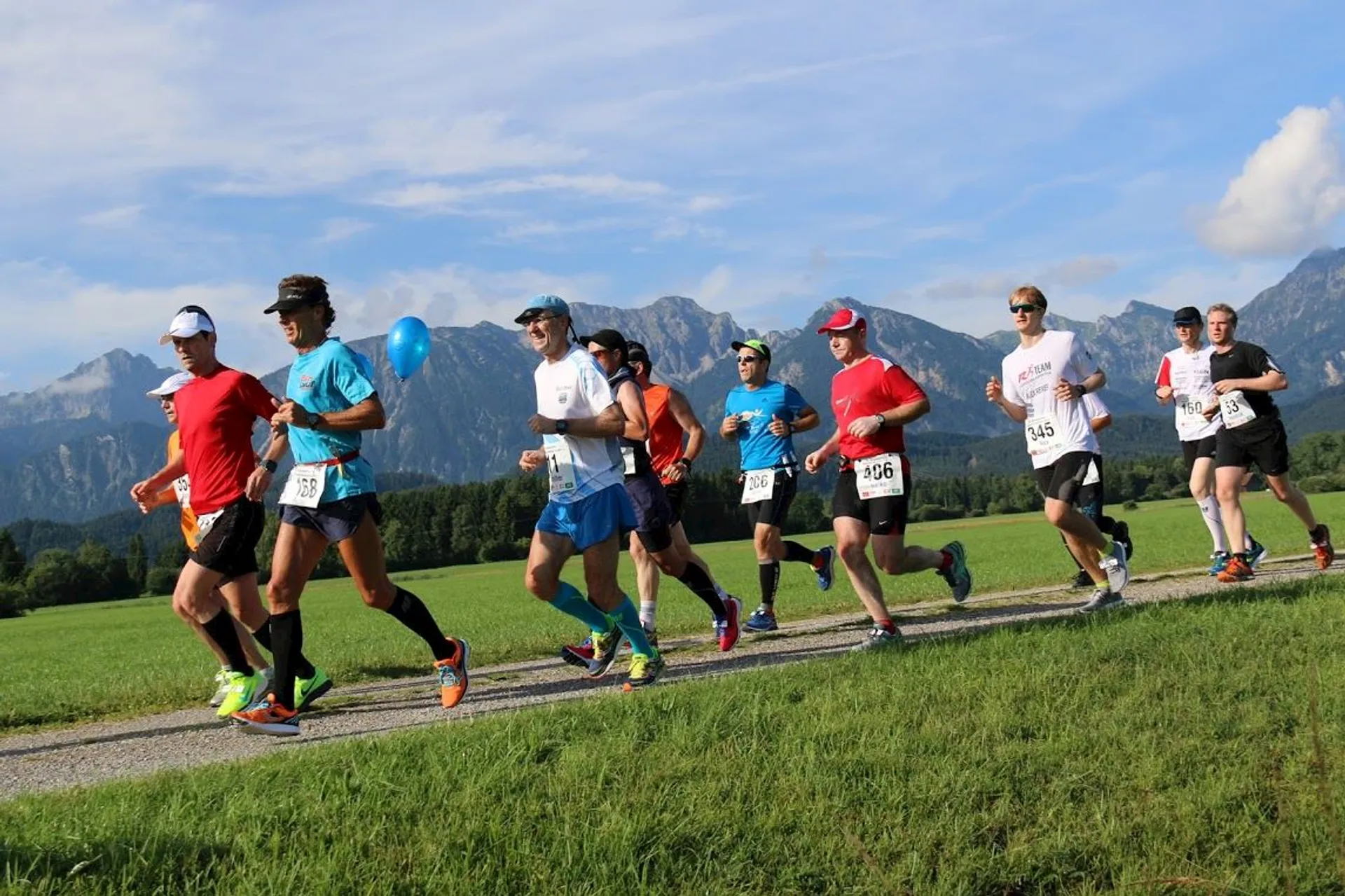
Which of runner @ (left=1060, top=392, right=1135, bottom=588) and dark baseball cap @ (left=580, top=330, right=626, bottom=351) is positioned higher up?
dark baseball cap @ (left=580, top=330, right=626, bottom=351)

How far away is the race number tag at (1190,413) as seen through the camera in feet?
42.2

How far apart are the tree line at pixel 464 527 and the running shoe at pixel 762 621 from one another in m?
53.8

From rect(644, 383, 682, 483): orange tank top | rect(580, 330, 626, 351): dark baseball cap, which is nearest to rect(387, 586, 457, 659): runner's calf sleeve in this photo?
rect(580, 330, 626, 351): dark baseball cap

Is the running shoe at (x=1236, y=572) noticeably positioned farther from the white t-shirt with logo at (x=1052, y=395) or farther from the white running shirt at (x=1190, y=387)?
the white t-shirt with logo at (x=1052, y=395)

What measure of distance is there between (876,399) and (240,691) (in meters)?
4.52

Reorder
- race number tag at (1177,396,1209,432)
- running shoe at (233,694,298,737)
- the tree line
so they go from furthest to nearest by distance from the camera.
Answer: the tree line, race number tag at (1177,396,1209,432), running shoe at (233,694,298,737)

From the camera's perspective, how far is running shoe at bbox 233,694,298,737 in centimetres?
655

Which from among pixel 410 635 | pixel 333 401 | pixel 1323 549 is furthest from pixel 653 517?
pixel 410 635

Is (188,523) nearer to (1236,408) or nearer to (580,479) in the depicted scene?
(580,479)

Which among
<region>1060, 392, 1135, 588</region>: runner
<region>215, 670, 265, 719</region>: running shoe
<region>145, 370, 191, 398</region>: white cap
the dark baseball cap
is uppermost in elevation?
the dark baseball cap

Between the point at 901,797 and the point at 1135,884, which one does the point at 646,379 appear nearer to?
the point at 901,797

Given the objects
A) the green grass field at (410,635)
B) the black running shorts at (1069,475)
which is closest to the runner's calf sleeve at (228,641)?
the green grass field at (410,635)

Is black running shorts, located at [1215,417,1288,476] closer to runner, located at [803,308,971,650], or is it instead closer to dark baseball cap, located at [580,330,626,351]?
runner, located at [803,308,971,650]

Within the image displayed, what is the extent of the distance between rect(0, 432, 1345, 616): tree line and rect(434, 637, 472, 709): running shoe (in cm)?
5641
